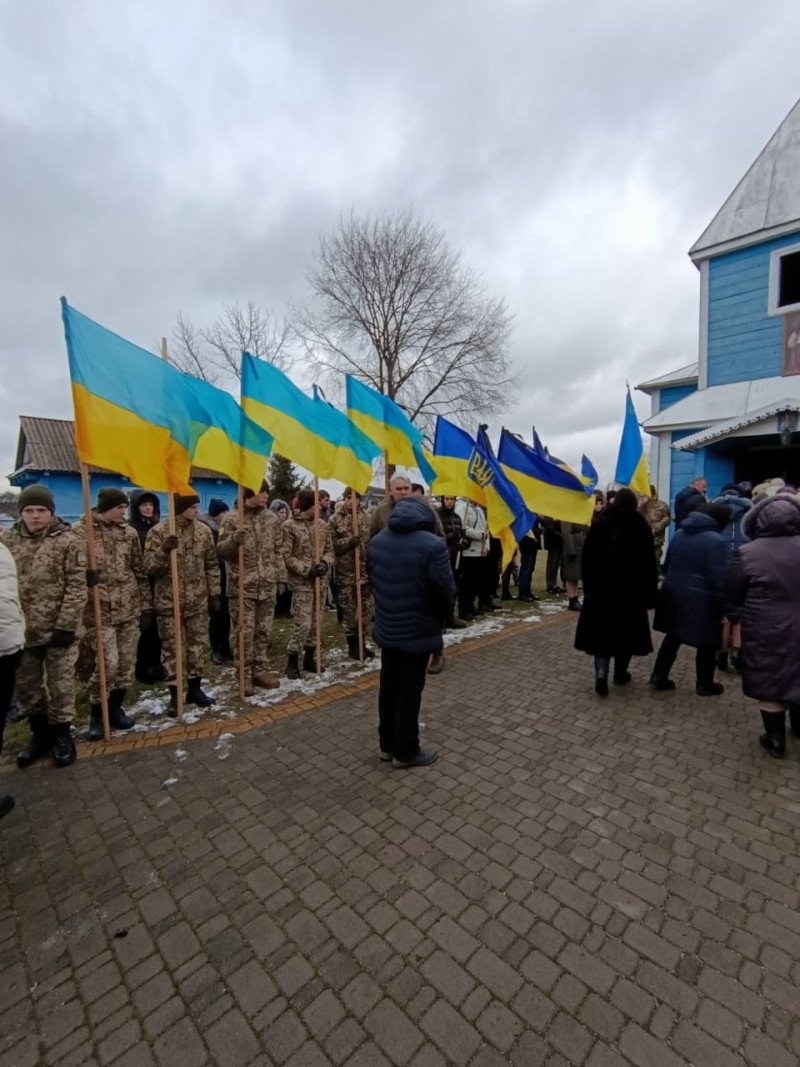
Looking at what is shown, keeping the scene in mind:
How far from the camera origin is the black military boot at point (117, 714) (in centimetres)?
452

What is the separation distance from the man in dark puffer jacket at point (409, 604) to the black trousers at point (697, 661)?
2.84 meters

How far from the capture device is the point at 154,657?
5918 millimetres

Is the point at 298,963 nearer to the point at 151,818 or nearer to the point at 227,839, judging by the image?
the point at 227,839

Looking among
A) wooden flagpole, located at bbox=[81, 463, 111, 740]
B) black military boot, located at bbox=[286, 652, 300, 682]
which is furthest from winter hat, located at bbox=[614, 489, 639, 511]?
wooden flagpole, located at bbox=[81, 463, 111, 740]

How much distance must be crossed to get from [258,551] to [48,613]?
196cm

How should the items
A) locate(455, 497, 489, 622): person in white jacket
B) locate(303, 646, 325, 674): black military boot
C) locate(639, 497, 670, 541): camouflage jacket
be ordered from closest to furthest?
locate(303, 646, 325, 674): black military boot → locate(455, 497, 489, 622): person in white jacket → locate(639, 497, 670, 541): camouflage jacket

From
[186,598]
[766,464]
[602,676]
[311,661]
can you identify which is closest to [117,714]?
[186,598]

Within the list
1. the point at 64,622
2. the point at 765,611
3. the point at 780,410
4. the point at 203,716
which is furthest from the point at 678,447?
the point at 64,622

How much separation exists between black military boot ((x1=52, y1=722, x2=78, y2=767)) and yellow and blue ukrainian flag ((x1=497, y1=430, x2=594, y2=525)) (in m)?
5.35

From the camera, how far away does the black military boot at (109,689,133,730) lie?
178 inches

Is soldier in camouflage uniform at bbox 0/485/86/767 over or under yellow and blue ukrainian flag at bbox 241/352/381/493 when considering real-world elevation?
under

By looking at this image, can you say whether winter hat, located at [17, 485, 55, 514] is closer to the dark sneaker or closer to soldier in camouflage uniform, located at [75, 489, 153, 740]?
soldier in camouflage uniform, located at [75, 489, 153, 740]

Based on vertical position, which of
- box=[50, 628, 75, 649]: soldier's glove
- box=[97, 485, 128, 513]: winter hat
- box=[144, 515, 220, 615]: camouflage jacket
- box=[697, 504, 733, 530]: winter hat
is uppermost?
box=[97, 485, 128, 513]: winter hat

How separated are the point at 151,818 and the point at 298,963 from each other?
154cm
